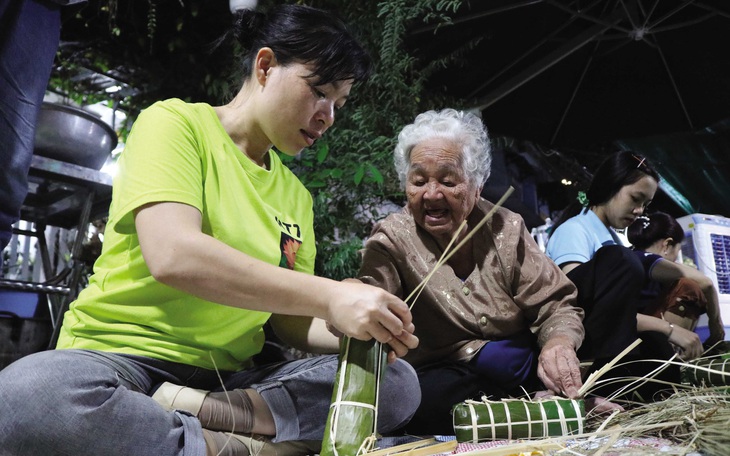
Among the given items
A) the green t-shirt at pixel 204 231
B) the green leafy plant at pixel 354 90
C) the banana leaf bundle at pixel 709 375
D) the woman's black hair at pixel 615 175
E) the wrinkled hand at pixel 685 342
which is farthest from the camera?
the green leafy plant at pixel 354 90

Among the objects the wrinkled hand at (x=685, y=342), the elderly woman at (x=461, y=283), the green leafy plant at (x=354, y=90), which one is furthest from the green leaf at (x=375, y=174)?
the wrinkled hand at (x=685, y=342)

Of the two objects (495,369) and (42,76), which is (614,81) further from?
(42,76)

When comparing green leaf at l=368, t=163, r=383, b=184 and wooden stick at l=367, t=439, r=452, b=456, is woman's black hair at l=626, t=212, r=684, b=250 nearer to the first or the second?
green leaf at l=368, t=163, r=383, b=184

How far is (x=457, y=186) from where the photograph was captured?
2.18 m

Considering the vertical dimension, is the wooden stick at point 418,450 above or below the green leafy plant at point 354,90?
below

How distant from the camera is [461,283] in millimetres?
2244

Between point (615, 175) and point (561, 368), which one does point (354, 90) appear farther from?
point (561, 368)

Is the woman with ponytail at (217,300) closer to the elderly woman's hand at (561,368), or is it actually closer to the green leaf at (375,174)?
the elderly woman's hand at (561,368)

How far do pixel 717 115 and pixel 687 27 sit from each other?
2.79 feet

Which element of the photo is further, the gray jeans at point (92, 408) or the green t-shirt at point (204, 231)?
the green t-shirt at point (204, 231)

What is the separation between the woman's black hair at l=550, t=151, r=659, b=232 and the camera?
3.37 metres

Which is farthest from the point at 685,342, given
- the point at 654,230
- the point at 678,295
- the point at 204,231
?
the point at 204,231

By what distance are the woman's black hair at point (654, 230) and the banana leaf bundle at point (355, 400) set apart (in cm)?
322

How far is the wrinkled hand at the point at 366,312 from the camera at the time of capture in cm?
129
